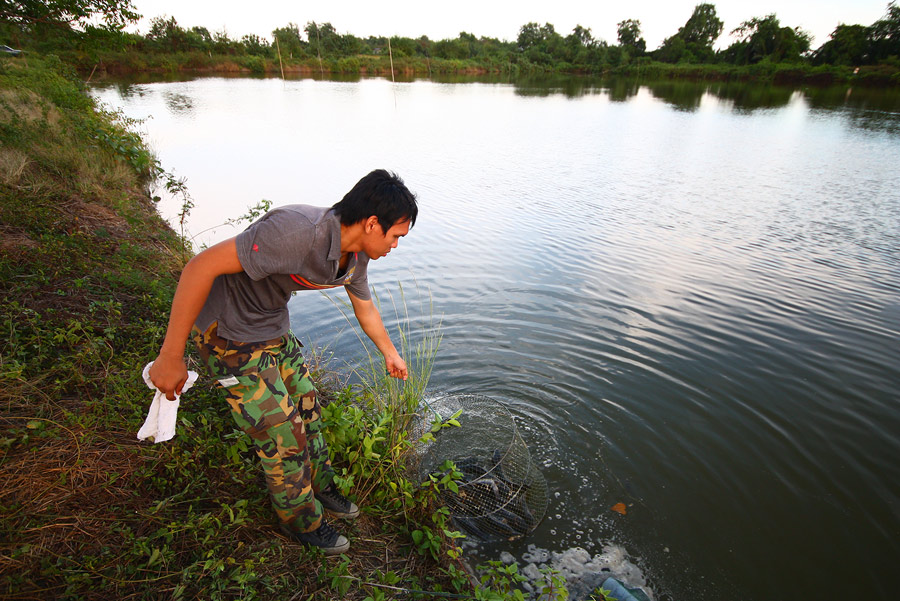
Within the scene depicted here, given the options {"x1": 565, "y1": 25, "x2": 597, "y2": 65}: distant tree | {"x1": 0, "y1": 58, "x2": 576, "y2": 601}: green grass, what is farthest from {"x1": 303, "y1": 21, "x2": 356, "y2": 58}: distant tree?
{"x1": 0, "y1": 58, "x2": 576, "y2": 601}: green grass

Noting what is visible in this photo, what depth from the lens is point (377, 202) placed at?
64.6 inches

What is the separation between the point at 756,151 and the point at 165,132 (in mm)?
→ 20287

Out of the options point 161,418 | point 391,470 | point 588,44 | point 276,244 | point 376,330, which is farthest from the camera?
point 588,44

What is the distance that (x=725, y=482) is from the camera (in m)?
3.28

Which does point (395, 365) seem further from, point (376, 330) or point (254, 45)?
point (254, 45)

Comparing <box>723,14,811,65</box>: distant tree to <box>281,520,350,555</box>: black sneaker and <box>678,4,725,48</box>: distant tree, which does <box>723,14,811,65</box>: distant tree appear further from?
<box>281,520,350,555</box>: black sneaker

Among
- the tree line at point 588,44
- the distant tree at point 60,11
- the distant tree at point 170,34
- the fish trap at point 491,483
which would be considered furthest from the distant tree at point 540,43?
the fish trap at point 491,483

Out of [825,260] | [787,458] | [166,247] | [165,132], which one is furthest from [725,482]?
[165,132]

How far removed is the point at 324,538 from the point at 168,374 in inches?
42.2

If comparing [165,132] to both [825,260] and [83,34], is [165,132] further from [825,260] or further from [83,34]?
[825,260]

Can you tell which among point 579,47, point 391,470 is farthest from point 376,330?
point 579,47

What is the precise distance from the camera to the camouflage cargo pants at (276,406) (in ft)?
5.78

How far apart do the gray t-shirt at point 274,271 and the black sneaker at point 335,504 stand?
994 mm

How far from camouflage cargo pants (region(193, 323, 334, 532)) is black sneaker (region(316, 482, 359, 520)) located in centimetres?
24
